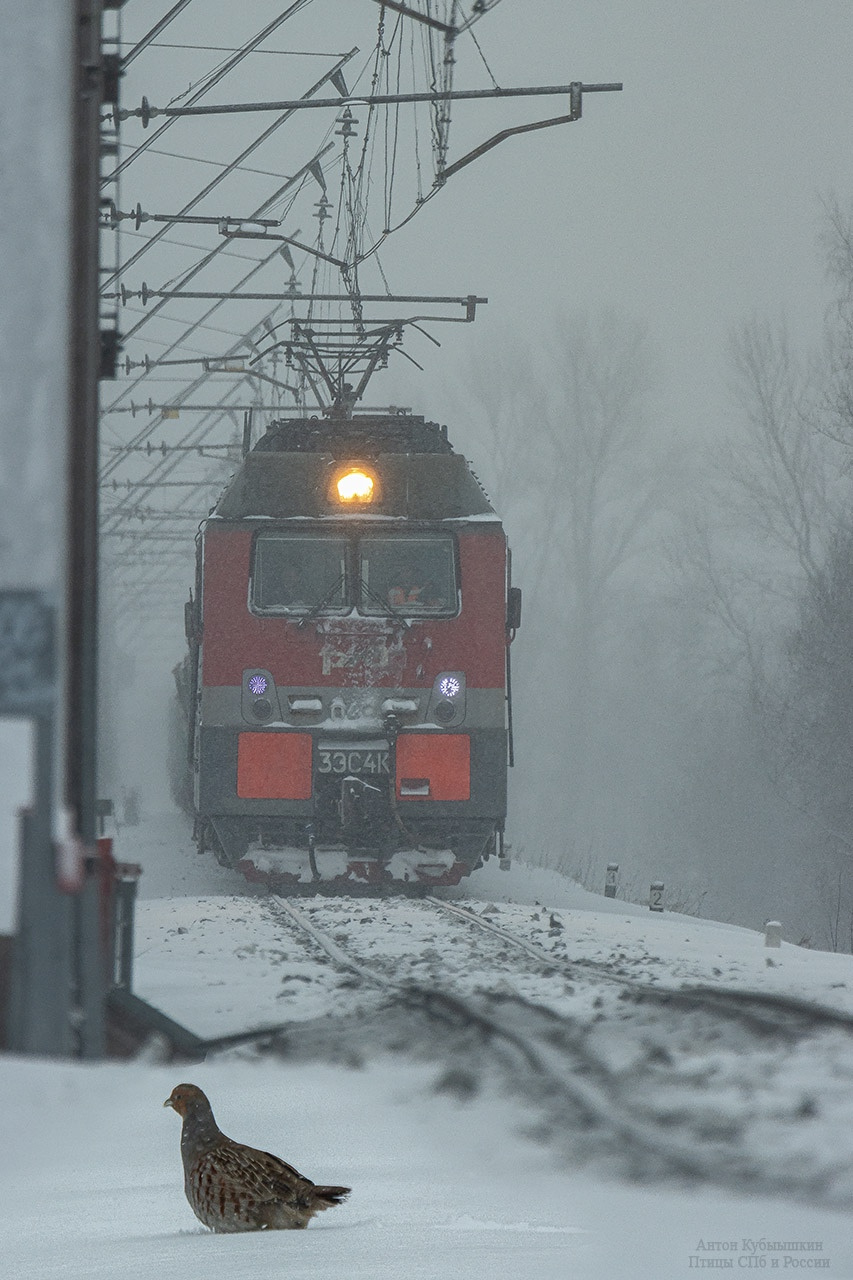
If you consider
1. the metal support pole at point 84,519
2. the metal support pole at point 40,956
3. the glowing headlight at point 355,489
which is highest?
the glowing headlight at point 355,489

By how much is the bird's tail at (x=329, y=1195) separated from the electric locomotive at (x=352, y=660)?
5.42 m

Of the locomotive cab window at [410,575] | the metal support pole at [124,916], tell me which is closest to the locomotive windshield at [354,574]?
the locomotive cab window at [410,575]

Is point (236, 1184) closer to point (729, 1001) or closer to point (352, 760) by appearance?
point (729, 1001)

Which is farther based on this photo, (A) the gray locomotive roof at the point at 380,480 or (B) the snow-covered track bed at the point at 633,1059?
(A) the gray locomotive roof at the point at 380,480

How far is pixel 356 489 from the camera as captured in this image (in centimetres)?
968

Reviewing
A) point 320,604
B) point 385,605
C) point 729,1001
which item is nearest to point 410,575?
point 385,605

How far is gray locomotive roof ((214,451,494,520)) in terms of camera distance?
31.9ft

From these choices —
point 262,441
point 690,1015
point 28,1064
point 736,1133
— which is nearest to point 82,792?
point 28,1064

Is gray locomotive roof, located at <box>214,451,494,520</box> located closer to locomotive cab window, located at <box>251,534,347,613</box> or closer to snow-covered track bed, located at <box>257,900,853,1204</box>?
locomotive cab window, located at <box>251,534,347,613</box>

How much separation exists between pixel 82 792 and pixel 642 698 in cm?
3546

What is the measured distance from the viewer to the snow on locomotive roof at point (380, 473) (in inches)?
382

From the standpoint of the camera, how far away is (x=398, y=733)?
9.30 meters

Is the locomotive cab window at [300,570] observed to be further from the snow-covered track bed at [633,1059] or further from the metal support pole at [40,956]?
the metal support pole at [40,956]

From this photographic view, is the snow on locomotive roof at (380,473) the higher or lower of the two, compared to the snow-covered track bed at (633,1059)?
higher
